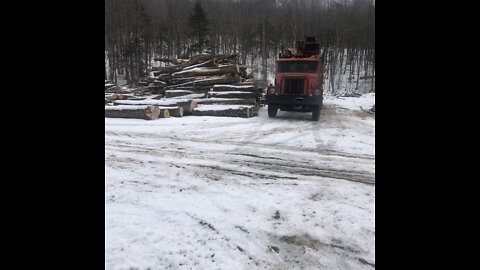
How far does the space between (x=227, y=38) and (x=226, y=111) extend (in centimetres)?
5215

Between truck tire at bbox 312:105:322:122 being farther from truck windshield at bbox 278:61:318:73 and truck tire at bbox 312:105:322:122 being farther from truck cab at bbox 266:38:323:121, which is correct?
truck windshield at bbox 278:61:318:73

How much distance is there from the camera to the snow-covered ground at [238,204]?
328cm

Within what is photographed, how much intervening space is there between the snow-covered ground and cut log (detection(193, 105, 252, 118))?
5580 mm

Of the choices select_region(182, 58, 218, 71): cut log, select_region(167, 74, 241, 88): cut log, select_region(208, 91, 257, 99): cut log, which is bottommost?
select_region(208, 91, 257, 99): cut log

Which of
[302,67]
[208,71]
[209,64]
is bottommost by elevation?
[302,67]

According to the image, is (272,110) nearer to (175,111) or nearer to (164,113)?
(175,111)

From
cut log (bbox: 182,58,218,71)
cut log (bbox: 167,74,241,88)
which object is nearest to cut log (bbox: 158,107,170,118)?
cut log (bbox: 167,74,241,88)

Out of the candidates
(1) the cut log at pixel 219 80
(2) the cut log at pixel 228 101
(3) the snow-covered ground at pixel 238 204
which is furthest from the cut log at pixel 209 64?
(3) the snow-covered ground at pixel 238 204

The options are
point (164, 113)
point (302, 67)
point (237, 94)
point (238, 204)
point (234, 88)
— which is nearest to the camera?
point (238, 204)

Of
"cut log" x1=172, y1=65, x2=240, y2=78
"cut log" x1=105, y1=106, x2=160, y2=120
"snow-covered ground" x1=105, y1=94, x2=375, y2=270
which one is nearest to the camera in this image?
"snow-covered ground" x1=105, y1=94, x2=375, y2=270

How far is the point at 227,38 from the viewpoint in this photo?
63062mm

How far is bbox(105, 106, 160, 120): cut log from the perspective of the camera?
13.1 m

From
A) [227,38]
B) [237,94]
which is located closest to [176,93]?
[237,94]
